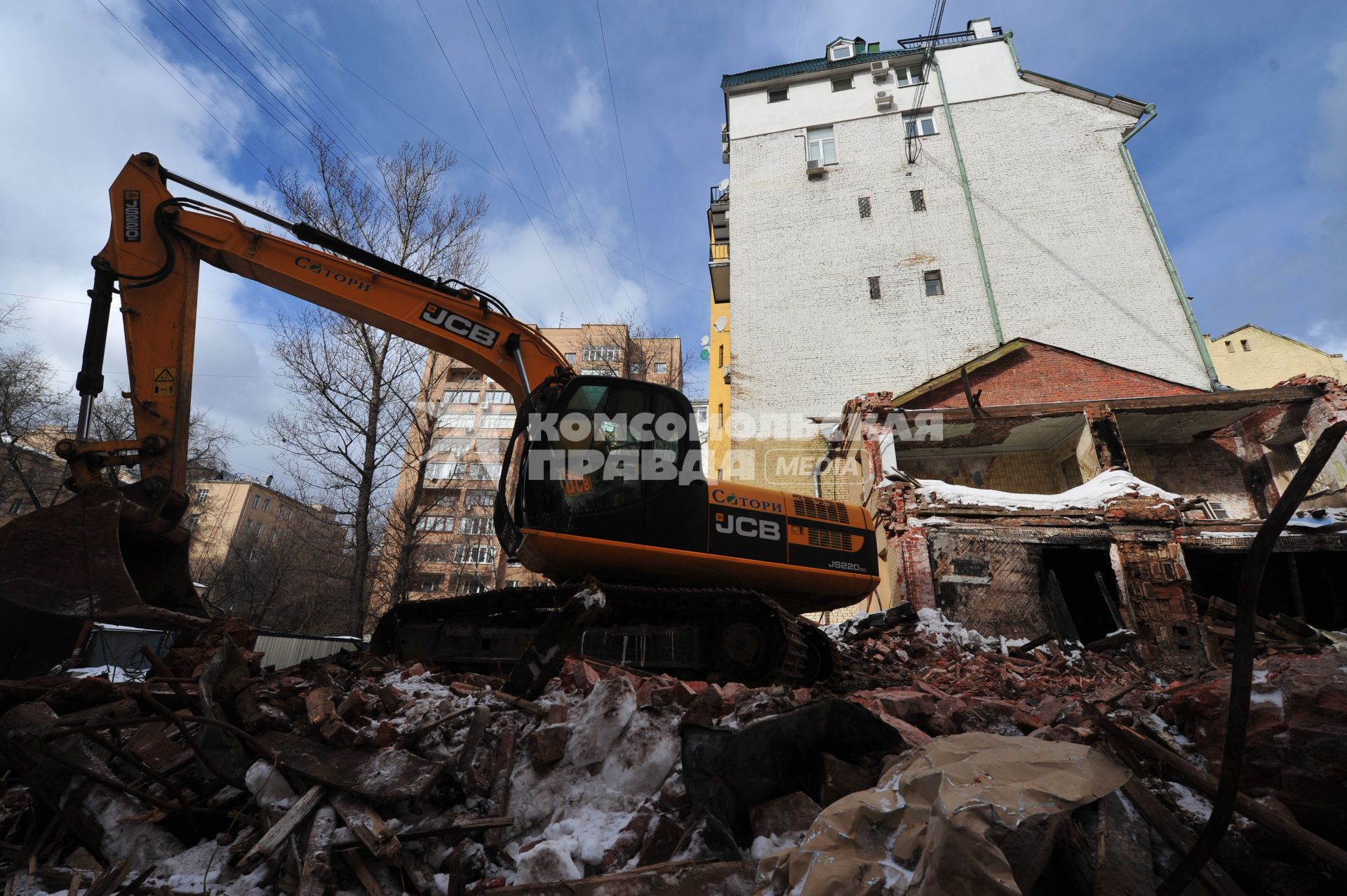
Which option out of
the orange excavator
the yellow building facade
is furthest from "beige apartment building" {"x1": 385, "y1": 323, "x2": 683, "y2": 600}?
the yellow building facade

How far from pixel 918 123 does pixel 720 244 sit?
9898mm

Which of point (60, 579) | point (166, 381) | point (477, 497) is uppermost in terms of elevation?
point (477, 497)

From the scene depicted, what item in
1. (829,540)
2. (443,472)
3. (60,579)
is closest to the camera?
(60,579)

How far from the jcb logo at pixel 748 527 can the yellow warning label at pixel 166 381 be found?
5147 mm

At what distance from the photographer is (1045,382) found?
1659 centimetres

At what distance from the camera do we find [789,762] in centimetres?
278

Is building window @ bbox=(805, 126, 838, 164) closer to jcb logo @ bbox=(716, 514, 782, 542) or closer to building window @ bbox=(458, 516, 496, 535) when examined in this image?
building window @ bbox=(458, 516, 496, 535)

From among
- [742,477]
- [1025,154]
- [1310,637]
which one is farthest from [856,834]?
[1025,154]

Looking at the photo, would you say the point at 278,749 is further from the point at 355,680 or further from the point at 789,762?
the point at 789,762

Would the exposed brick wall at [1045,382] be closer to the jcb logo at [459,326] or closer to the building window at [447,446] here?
the jcb logo at [459,326]

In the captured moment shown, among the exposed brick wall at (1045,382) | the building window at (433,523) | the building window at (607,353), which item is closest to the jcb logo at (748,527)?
the exposed brick wall at (1045,382)

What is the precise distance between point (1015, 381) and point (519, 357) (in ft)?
49.2

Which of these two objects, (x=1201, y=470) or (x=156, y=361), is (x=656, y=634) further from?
(x=1201, y=470)

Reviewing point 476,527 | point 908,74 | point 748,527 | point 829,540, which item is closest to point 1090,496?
point 829,540
